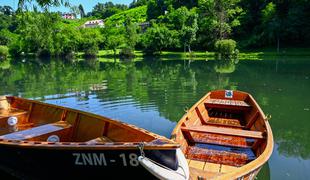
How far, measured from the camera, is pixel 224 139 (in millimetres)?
8742

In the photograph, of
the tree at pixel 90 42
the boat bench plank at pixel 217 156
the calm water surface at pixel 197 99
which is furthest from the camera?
the tree at pixel 90 42

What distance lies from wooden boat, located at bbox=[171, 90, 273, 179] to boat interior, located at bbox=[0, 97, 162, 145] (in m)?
1.36

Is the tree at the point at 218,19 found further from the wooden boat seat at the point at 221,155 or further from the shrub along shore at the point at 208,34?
the wooden boat seat at the point at 221,155

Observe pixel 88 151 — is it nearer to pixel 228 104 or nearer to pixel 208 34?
pixel 228 104

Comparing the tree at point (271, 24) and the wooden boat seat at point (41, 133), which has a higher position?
the tree at point (271, 24)

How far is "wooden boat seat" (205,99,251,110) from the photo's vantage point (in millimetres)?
11398

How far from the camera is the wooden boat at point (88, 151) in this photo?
192 inches

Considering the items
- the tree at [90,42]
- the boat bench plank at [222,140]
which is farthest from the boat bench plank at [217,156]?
the tree at [90,42]

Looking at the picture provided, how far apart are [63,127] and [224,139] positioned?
4.46 metres

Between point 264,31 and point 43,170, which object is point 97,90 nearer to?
point 43,170

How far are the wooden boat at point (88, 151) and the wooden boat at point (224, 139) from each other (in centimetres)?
86

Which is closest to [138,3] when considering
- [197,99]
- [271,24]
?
[271,24]

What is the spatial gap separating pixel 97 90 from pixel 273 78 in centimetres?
1382

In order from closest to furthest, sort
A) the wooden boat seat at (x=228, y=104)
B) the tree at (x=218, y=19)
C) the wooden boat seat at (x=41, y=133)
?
the wooden boat seat at (x=41, y=133) < the wooden boat seat at (x=228, y=104) < the tree at (x=218, y=19)
